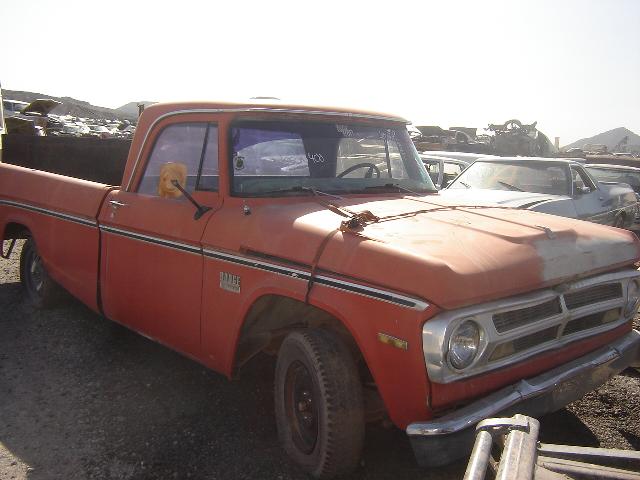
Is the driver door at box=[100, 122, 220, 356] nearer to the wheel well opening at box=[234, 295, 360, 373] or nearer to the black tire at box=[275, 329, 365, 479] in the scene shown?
the wheel well opening at box=[234, 295, 360, 373]

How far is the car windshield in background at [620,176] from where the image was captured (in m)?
11.0

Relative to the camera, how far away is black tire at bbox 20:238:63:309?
513cm

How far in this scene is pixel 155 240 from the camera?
3678 mm

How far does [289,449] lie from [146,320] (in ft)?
4.57

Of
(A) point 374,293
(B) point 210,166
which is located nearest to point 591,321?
(A) point 374,293

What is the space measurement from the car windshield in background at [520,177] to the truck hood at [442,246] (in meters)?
4.52

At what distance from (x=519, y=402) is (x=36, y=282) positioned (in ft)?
14.7

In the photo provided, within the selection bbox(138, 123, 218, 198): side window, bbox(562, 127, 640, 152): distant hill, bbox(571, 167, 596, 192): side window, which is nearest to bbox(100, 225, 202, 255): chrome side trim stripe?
bbox(138, 123, 218, 198): side window

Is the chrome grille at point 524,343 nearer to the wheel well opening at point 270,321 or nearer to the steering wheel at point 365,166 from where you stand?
the wheel well opening at point 270,321

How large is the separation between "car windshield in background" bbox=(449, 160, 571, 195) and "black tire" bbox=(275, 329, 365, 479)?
18.2ft

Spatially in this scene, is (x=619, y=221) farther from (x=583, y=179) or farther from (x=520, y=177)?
(x=520, y=177)

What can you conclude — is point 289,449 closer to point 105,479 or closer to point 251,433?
point 251,433

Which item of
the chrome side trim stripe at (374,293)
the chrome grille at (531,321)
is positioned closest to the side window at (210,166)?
the chrome side trim stripe at (374,293)

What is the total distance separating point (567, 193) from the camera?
7613mm
